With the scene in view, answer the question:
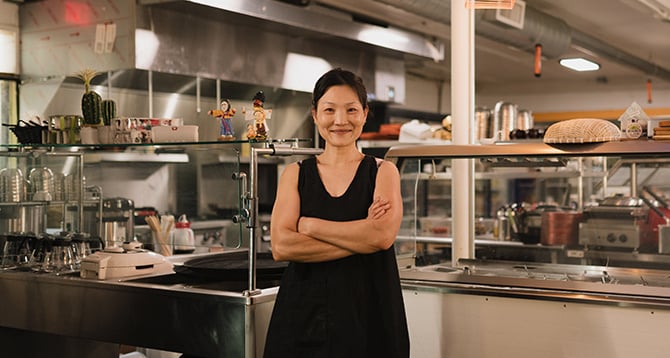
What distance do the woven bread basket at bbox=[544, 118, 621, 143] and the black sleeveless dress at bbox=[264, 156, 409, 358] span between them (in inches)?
32.2

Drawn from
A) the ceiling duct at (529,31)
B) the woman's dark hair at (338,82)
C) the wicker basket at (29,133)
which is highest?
the ceiling duct at (529,31)

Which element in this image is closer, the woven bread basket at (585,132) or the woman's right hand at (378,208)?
the woman's right hand at (378,208)

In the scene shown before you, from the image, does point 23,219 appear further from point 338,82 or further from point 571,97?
point 571,97

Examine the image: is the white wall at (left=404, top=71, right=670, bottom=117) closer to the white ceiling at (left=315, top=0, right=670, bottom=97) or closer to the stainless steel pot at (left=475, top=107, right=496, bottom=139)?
the white ceiling at (left=315, top=0, right=670, bottom=97)

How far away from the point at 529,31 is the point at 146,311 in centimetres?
475

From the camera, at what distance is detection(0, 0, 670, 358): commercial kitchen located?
9.12 feet

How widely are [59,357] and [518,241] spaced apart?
12.3 feet

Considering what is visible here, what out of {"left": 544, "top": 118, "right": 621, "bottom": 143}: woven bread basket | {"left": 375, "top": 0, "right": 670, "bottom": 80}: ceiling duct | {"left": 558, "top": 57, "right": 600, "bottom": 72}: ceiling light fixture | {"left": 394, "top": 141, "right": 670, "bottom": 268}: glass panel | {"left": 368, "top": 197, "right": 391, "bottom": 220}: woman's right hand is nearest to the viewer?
{"left": 368, "top": 197, "right": 391, "bottom": 220}: woman's right hand

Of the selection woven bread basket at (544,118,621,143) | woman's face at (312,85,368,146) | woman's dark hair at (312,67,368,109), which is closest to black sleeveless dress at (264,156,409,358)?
woman's face at (312,85,368,146)

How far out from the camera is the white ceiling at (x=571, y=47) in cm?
725

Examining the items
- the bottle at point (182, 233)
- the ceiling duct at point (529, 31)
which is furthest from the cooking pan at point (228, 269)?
the ceiling duct at point (529, 31)

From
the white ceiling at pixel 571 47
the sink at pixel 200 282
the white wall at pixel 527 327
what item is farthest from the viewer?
the white ceiling at pixel 571 47

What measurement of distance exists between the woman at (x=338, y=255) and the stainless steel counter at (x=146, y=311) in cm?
40

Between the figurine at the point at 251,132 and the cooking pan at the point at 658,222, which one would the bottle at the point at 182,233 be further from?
the cooking pan at the point at 658,222
